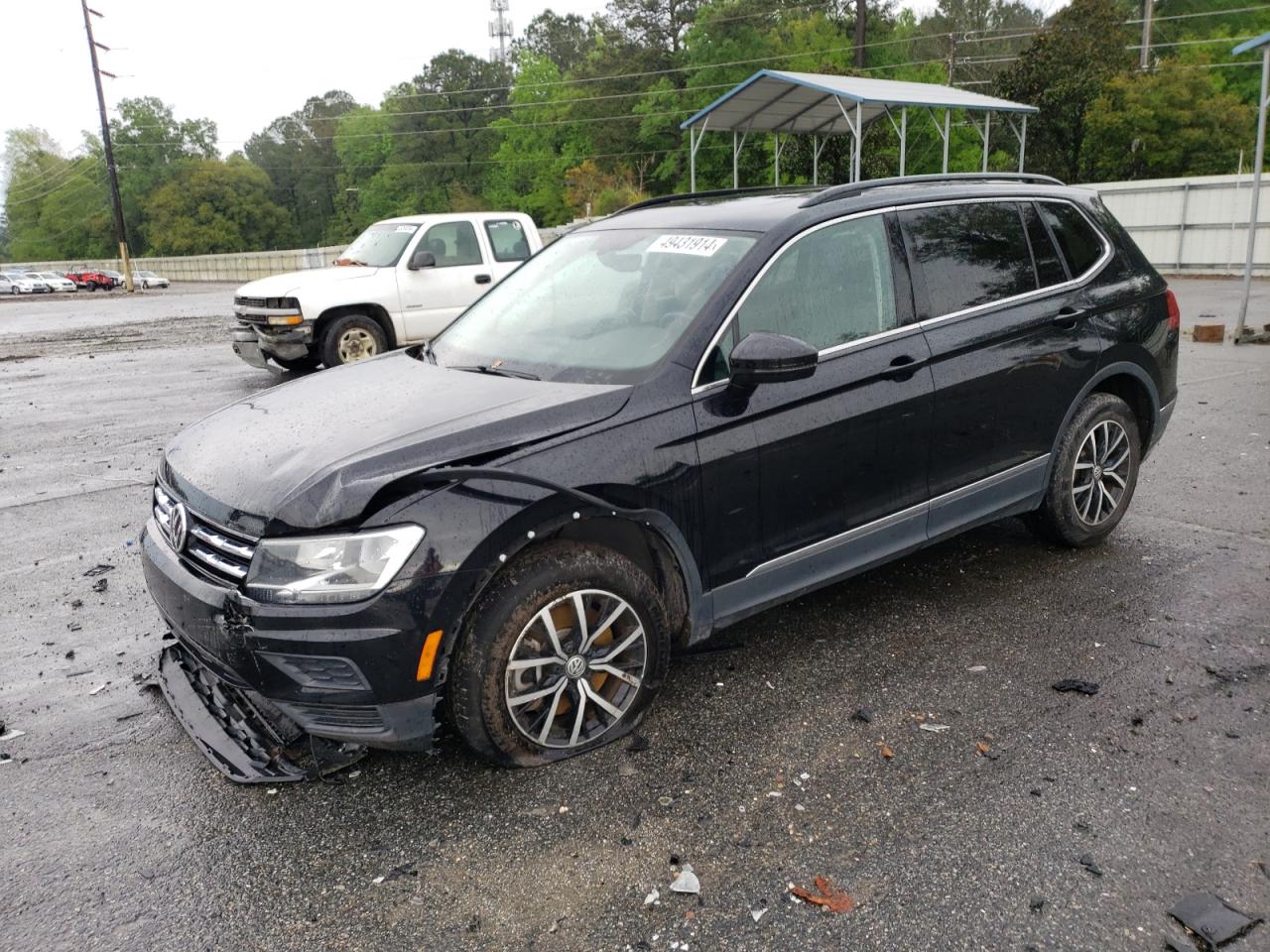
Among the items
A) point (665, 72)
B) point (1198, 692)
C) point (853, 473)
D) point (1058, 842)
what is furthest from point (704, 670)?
point (665, 72)

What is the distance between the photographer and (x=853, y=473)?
390cm

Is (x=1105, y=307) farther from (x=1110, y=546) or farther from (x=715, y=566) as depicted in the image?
(x=715, y=566)

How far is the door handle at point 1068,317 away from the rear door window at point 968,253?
0.62 ft

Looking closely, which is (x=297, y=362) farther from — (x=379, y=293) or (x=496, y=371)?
(x=496, y=371)

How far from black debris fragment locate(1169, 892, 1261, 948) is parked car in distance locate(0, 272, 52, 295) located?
199ft

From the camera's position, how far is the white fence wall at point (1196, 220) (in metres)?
24.3

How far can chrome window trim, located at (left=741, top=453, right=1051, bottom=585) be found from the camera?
374cm

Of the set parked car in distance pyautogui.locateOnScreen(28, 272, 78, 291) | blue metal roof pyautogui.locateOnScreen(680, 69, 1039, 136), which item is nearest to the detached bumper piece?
blue metal roof pyautogui.locateOnScreen(680, 69, 1039, 136)

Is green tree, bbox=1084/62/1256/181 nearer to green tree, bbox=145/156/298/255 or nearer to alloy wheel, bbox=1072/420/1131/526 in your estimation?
alloy wheel, bbox=1072/420/1131/526

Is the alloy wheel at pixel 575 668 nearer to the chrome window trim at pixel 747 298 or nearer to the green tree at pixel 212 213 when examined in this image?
the chrome window trim at pixel 747 298

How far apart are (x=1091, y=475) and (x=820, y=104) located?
67.7 ft

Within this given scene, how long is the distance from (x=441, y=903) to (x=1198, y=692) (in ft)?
9.45

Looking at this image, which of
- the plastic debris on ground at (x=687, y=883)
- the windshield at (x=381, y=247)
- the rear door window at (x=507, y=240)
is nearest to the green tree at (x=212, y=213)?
the windshield at (x=381, y=247)

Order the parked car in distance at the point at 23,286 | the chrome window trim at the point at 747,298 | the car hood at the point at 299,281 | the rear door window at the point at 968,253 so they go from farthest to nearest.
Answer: the parked car in distance at the point at 23,286 < the car hood at the point at 299,281 < the rear door window at the point at 968,253 < the chrome window trim at the point at 747,298
